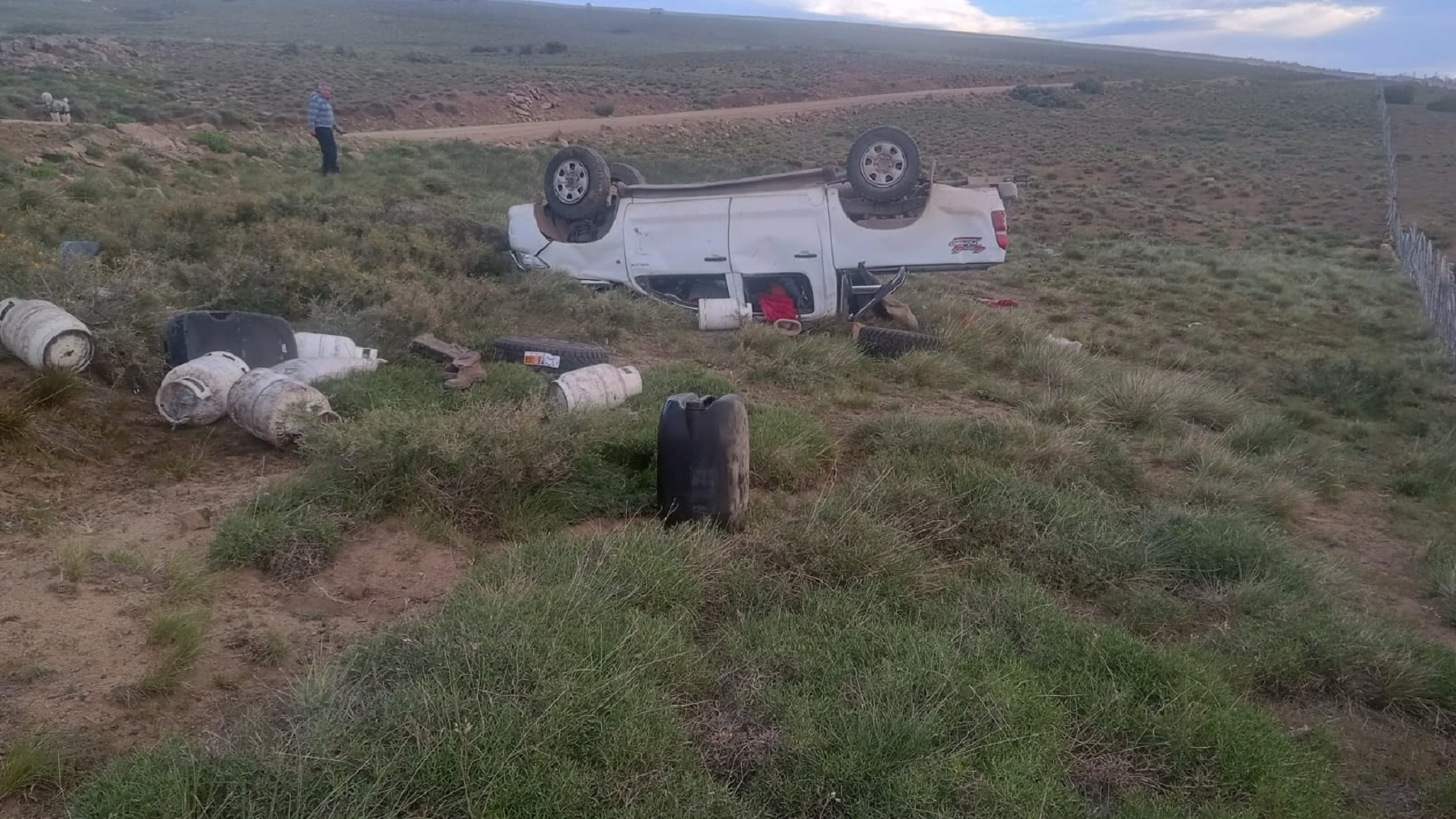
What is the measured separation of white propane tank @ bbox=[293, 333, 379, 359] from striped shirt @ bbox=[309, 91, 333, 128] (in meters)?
9.92

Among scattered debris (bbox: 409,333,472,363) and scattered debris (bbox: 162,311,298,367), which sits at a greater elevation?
scattered debris (bbox: 162,311,298,367)

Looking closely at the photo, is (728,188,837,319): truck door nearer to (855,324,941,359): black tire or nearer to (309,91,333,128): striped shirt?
(855,324,941,359): black tire

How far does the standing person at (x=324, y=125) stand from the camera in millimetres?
14750

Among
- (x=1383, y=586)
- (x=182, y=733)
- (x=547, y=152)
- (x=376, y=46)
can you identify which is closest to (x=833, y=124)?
(x=547, y=152)

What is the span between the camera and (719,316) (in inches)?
336

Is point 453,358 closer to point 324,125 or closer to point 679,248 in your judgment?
point 679,248

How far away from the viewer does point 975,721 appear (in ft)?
10.1

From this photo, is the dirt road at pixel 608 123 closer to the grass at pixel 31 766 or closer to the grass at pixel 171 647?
the grass at pixel 171 647

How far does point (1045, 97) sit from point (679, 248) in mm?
43796

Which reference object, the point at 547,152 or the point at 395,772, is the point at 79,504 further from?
the point at 547,152

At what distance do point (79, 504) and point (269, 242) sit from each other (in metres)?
4.78

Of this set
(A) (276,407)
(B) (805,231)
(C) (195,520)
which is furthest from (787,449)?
(B) (805,231)

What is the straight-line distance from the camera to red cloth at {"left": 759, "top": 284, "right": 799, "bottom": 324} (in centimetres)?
878

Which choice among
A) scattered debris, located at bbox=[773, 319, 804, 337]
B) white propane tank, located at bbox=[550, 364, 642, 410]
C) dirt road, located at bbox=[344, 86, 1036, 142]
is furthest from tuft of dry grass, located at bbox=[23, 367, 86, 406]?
dirt road, located at bbox=[344, 86, 1036, 142]
